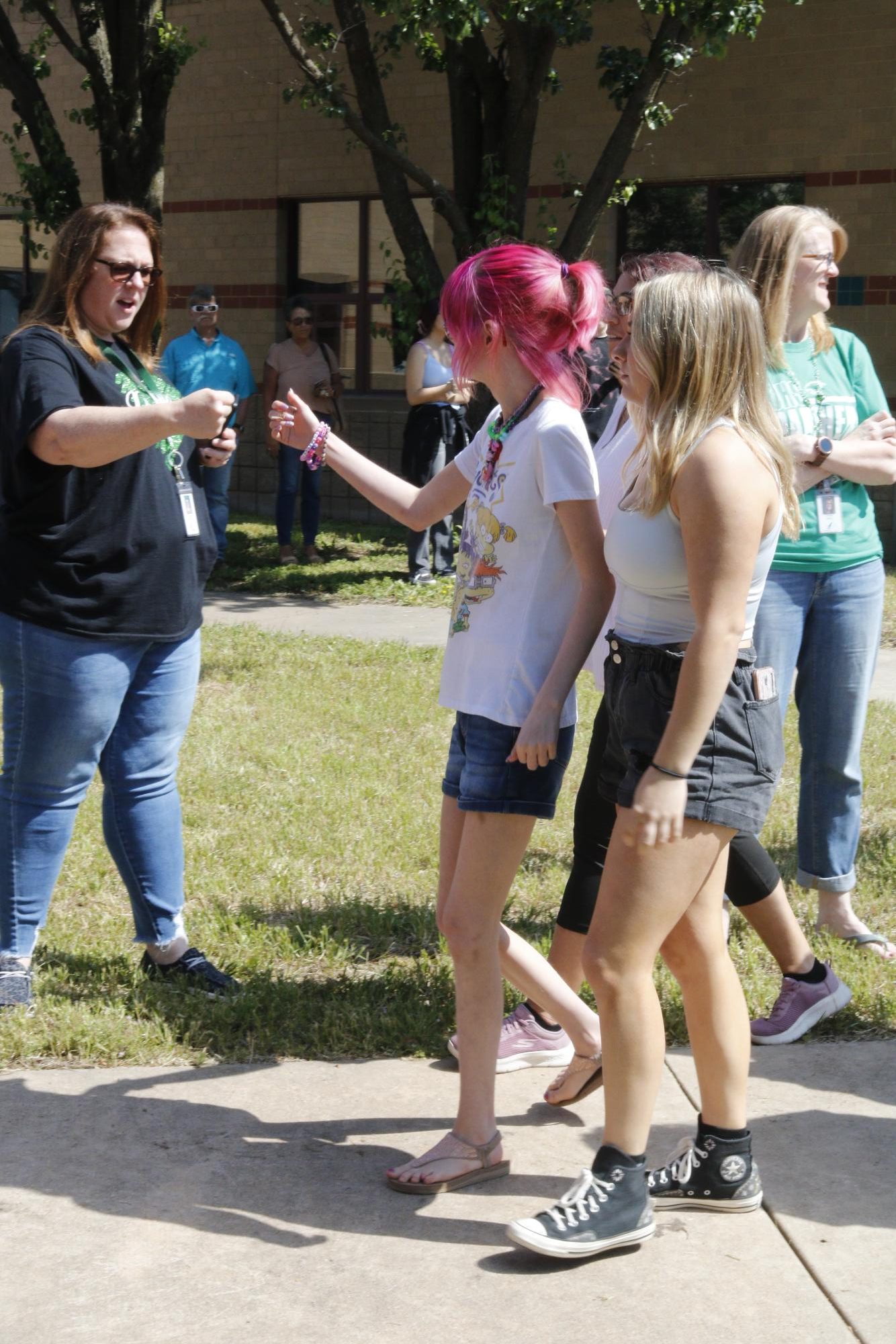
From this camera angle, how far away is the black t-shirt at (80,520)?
3627mm

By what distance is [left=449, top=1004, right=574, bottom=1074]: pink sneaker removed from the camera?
371cm

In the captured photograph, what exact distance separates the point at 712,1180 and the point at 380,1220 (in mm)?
652

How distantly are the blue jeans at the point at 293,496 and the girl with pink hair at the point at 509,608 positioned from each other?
8836 mm

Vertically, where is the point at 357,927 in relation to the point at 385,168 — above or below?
below

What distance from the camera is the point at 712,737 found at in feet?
9.02

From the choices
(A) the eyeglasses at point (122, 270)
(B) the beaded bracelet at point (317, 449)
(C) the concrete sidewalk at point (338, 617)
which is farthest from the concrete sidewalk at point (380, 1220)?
(C) the concrete sidewalk at point (338, 617)

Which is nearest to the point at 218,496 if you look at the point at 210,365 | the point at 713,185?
the point at 210,365

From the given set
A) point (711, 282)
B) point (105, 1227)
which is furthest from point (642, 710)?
point (105, 1227)

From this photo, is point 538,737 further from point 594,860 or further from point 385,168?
point 385,168

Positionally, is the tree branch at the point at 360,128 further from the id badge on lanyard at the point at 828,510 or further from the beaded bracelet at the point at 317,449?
the beaded bracelet at the point at 317,449

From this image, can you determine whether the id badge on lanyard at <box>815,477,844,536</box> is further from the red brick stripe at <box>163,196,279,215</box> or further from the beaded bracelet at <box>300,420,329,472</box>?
the red brick stripe at <box>163,196,279,215</box>

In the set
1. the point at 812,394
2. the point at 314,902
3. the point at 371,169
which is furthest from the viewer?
the point at 371,169

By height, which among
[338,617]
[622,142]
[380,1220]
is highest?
[622,142]

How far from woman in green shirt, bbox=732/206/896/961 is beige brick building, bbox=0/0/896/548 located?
916 centimetres
